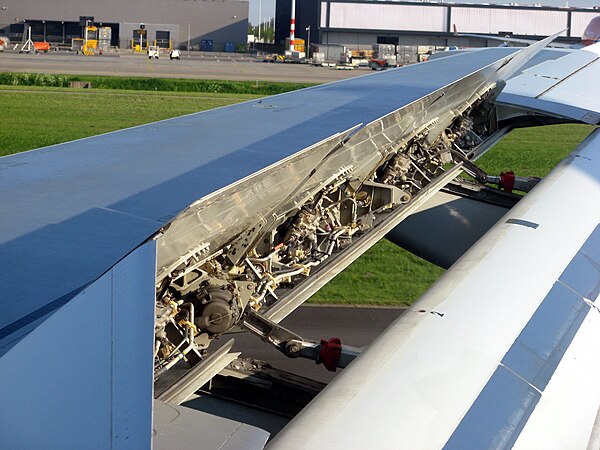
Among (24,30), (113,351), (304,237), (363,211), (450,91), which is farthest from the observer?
(24,30)

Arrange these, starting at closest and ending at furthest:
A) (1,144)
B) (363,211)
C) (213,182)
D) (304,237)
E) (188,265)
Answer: (213,182)
(188,265)
(304,237)
(363,211)
(1,144)

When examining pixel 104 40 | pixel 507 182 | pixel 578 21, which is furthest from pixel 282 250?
pixel 578 21

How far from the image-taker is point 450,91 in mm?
6660

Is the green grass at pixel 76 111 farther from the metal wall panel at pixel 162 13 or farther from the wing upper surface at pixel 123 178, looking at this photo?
the metal wall panel at pixel 162 13

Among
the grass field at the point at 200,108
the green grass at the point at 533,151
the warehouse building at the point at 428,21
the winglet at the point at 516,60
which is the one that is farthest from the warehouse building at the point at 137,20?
the winglet at the point at 516,60

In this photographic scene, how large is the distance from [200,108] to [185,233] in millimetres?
24345

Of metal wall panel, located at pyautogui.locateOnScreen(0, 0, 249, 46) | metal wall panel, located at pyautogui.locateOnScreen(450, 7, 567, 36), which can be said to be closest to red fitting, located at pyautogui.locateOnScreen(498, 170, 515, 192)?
metal wall panel, located at pyautogui.locateOnScreen(450, 7, 567, 36)

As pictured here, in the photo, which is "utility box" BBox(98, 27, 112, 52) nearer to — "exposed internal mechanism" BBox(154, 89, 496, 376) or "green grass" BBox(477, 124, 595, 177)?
"green grass" BBox(477, 124, 595, 177)

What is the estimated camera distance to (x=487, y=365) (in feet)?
9.99

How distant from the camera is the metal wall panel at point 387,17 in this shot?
77.1 metres

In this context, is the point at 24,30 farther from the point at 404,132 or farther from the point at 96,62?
the point at 404,132

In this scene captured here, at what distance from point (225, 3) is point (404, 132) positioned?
85709 millimetres

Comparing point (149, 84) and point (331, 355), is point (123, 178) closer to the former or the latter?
point (331, 355)

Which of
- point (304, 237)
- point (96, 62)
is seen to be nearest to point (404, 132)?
point (304, 237)
